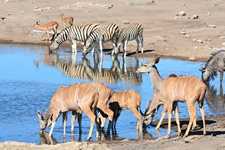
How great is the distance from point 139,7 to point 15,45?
573 inches

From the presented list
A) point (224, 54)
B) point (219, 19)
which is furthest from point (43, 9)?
point (224, 54)

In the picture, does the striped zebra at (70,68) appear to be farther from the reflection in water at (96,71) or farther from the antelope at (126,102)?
the antelope at (126,102)

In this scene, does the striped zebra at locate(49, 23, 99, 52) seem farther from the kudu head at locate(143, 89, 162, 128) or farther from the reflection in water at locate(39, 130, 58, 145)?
the reflection in water at locate(39, 130, 58, 145)

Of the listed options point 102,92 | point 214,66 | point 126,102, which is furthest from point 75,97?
point 214,66

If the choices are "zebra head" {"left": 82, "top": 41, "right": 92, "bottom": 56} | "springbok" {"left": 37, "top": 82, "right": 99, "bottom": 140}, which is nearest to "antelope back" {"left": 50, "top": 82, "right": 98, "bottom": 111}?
"springbok" {"left": 37, "top": 82, "right": 99, "bottom": 140}

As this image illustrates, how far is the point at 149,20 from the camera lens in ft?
90.6

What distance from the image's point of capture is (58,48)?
838 inches

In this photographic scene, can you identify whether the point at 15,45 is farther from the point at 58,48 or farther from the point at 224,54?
the point at 224,54

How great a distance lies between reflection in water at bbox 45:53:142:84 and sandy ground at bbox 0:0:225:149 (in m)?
3.61

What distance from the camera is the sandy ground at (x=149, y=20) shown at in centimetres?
2020

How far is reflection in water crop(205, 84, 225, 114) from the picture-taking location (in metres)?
9.83

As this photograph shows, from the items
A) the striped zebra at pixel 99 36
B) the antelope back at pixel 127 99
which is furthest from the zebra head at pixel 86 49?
the antelope back at pixel 127 99

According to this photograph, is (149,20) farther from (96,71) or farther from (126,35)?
(96,71)

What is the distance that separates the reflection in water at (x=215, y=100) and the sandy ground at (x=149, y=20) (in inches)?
43.6
